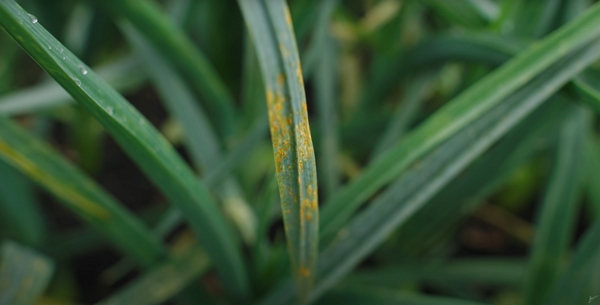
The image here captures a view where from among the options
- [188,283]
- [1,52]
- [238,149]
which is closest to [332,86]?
[238,149]

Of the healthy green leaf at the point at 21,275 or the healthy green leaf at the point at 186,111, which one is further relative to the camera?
the healthy green leaf at the point at 186,111

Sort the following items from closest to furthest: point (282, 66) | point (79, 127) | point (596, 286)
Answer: point (282, 66), point (596, 286), point (79, 127)

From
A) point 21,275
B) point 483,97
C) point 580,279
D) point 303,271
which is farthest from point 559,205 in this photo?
point 21,275

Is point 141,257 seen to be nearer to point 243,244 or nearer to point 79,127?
point 243,244

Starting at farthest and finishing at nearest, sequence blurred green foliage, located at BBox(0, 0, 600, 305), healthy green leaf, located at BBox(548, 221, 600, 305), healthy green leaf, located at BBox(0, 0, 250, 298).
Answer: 1. healthy green leaf, located at BBox(548, 221, 600, 305)
2. blurred green foliage, located at BBox(0, 0, 600, 305)
3. healthy green leaf, located at BBox(0, 0, 250, 298)

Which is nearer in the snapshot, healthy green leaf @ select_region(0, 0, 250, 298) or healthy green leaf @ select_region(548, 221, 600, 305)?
healthy green leaf @ select_region(0, 0, 250, 298)

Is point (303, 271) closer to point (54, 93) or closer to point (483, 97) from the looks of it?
point (483, 97)

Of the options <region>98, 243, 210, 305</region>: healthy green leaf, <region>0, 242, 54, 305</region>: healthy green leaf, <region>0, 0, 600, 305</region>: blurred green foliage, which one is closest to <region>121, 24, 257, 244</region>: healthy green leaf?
<region>0, 0, 600, 305</region>: blurred green foliage

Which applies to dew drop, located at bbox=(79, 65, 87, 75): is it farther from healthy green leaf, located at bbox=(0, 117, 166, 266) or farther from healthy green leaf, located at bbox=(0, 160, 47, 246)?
healthy green leaf, located at bbox=(0, 160, 47, 246)

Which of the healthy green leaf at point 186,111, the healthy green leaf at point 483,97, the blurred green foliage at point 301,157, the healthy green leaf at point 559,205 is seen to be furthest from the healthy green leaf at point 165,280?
the healthy green leaf at point 559,205

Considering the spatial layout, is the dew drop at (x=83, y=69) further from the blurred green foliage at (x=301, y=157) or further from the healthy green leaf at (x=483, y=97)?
the healthy green leaf at (x=483, y=97)

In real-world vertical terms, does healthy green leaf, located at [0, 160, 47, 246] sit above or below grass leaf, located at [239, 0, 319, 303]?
below
